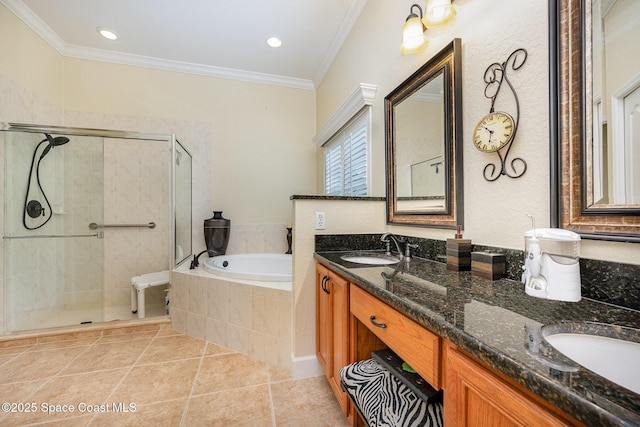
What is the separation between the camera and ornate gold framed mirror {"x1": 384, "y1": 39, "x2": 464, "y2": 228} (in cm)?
129

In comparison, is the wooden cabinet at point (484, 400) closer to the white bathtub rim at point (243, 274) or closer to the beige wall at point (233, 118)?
the white bathtub rim at point (243, 274)

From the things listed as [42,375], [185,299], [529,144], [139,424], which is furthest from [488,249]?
[42,375]

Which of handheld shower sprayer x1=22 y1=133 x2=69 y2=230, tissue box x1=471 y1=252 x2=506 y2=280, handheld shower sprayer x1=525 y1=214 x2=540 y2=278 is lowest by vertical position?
tissue box x1=471 y1=252 x2=506 y2=280

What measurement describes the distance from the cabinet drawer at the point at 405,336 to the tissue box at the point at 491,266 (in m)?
0.42

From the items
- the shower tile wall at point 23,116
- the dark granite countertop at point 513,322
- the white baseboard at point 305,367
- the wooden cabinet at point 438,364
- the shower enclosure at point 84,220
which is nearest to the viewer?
the dark granite countertop at point 513,322

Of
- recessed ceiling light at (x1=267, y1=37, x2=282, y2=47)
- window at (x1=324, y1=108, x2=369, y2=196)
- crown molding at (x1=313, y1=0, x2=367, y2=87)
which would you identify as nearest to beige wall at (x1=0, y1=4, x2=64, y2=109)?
recessed ceiling light at (x1=267, y1=37, x2=282, y2=47)

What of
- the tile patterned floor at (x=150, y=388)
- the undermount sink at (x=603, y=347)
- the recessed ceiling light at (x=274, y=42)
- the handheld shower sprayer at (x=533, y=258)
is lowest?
the tile patterned floor at (x=150, y=388)

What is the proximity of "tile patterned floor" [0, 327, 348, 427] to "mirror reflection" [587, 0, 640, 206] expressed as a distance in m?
1.53

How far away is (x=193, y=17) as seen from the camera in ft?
8.10

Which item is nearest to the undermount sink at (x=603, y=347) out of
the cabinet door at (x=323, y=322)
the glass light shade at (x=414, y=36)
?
the cabinet door at (x=323, y=322)

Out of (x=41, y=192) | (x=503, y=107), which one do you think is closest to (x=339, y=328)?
(x=503, y=107)

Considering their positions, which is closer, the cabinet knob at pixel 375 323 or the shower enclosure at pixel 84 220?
the cabinet knob at pixel 375 323

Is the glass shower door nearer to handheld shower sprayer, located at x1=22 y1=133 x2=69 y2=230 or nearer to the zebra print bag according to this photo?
handheld shower sprayer, located at x1=22 y1=133 x2=69 y2=230

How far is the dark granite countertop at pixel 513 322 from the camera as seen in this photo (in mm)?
354
